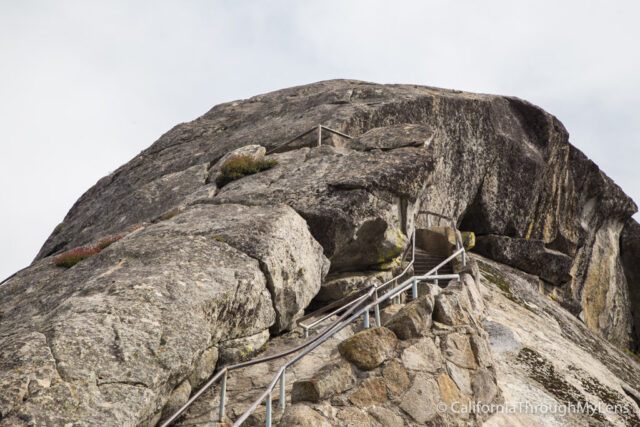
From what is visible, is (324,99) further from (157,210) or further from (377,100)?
(157,210)

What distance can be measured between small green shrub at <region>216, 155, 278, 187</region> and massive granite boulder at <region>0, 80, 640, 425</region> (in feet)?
1.08

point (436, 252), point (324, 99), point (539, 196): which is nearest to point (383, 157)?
point (436, 252)

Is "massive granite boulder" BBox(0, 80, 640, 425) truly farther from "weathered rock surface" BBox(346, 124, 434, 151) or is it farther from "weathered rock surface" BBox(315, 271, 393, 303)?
"weathered rock surface" BBox(315, 271, 393, 303)

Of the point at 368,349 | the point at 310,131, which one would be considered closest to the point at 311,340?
the point at 368,349

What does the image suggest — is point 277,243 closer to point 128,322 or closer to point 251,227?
point 251,227

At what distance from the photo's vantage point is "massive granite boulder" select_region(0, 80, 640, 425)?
703 centimetres

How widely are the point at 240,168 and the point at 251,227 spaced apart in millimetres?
5035

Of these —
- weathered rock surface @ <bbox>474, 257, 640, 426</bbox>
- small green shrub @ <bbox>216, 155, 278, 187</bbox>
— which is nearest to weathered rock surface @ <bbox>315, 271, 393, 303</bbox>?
weathered rock surface @ <bbox>474, 257, 640, 426</bbox>

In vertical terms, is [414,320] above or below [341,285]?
below

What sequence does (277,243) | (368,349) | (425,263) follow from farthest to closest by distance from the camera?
(425,263)
(277,243)
(368,349)

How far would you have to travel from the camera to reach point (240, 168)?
1546cm

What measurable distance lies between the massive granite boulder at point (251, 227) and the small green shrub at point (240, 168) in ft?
1.08

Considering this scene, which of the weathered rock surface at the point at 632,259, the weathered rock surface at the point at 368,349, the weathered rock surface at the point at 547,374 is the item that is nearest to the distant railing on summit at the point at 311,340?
the weathered rock surface at the point at 368,349

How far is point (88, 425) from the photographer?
6.11 metres
